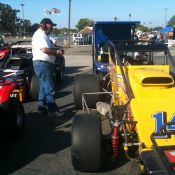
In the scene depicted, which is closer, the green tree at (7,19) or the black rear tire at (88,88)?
the black rear tire at (88,88)

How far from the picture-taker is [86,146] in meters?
4.10

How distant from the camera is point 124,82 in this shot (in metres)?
4.84

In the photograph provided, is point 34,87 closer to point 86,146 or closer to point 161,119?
point 86,146

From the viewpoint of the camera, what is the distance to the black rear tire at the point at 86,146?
4109mm

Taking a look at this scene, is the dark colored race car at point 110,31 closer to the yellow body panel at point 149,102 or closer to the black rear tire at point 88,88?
the black rear tire at point 88,88

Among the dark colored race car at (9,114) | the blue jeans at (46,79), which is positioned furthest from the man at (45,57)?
the dark colored race car at (9,114)

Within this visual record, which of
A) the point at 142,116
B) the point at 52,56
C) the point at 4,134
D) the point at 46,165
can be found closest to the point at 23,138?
the point at 4,134

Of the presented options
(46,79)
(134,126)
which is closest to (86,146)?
(134,126)

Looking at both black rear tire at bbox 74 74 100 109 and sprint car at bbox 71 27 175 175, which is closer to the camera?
sprint car at bbox 71 27 175 175

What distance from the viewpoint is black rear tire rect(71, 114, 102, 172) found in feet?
13.5

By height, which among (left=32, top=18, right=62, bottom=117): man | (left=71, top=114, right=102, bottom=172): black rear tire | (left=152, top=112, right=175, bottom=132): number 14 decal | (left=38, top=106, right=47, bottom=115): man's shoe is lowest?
(left=38, top=106, right=47, bottom=115): man's shoe

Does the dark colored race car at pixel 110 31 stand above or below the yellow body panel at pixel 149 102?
above

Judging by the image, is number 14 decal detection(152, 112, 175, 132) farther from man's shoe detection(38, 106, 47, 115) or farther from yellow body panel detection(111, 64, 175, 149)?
man's shoe detection(38, 106, 47, 115)

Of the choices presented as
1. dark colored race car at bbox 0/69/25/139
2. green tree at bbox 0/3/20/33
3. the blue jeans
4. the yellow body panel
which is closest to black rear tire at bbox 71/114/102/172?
the yellow body panel
